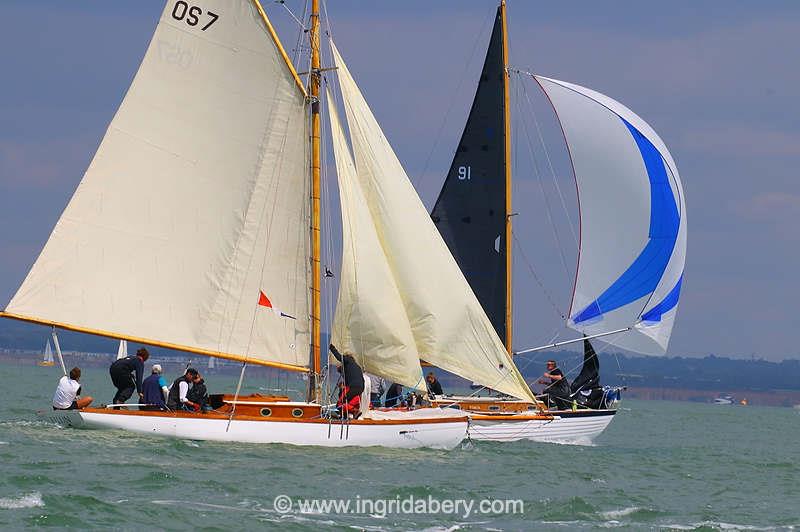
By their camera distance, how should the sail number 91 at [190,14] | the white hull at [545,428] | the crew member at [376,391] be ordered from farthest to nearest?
the white hull at [545,428] → the crew member at [376,391] → the sail number 91 at [190,14]

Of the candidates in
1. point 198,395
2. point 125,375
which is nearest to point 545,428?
point 198,395

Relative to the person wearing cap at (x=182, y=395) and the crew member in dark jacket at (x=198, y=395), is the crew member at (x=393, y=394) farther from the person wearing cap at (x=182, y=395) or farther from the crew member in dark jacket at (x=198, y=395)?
the person wearing cap at (x=182, y=395)

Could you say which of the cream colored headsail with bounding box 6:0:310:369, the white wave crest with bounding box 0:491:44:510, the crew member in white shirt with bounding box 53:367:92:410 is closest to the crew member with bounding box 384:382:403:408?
the cream colored headsail with bounding box 6:0:310:369

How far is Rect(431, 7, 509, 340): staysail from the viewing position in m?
43.7

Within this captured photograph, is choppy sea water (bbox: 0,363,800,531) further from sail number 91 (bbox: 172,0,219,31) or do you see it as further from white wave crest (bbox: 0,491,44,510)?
sail number 91 (bbox: 172,0,219,31)

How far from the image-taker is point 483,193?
4397 cm

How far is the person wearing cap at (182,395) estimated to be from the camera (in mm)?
31547

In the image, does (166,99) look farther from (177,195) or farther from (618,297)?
(618,297)

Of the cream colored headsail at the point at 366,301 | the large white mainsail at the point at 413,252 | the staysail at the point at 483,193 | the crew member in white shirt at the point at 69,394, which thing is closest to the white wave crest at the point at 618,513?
the cream colored headsail at the point at 366,301

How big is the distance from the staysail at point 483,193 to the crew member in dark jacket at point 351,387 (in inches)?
472

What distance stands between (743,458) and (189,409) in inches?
779

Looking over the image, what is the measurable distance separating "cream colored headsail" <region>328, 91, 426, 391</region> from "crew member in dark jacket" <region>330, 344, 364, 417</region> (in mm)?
901

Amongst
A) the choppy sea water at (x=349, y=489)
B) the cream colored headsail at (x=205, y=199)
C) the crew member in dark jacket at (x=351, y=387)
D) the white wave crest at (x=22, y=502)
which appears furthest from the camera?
the cream colored headsail at (x=205, y=199)

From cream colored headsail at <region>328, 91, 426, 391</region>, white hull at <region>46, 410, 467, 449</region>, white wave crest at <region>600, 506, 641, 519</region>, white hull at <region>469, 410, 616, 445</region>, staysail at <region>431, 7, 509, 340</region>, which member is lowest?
white wave crest at <region>600, 506, 641, 519</region>
